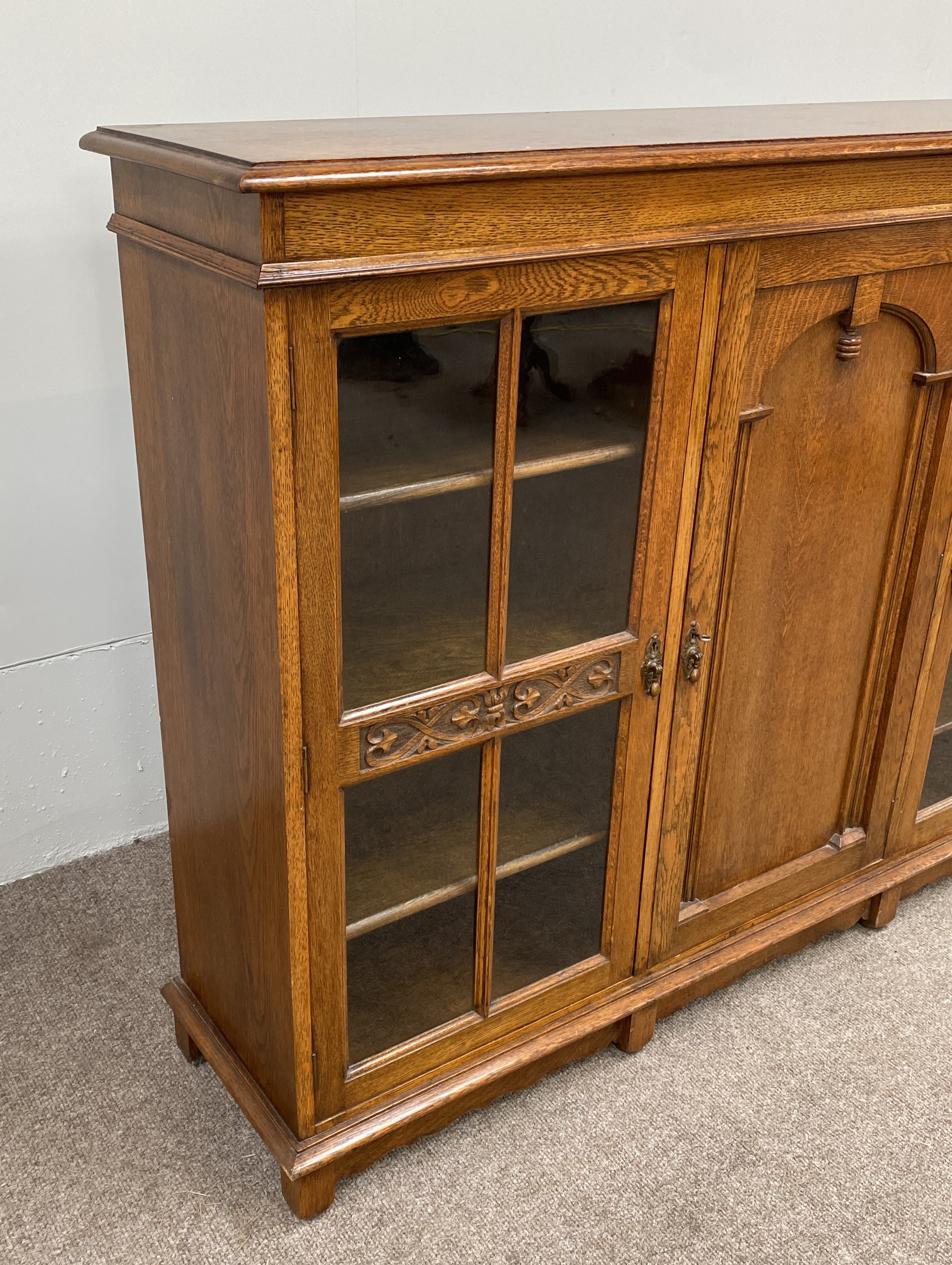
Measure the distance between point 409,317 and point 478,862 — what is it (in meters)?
0.66

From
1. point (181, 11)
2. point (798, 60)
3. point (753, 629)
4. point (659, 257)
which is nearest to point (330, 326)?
point (659, 257)

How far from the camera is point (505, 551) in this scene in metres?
1.24

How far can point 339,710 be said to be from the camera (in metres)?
1.20

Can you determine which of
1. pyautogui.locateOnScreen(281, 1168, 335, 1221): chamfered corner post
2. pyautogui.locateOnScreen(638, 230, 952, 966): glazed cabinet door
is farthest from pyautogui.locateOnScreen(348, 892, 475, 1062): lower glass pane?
pyautogui.locateOnScreen(638, 230, 952, 966): glazed cabinet door

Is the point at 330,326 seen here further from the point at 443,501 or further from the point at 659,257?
the point at 659,257

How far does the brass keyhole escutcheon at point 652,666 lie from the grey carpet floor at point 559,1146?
0.59m

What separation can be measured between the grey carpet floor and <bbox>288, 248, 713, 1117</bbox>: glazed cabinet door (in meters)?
0.16

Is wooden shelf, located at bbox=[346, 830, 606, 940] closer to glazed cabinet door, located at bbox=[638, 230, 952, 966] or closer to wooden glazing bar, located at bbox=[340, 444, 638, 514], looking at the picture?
glazed cabinet door, located at bbox=[638, 230, 952, 966]

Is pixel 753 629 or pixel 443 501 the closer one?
pixel 443 501

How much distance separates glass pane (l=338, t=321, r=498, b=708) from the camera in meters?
1.11

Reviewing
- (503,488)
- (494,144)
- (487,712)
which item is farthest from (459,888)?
(494,144)

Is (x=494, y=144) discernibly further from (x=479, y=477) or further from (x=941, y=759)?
(x=941, y=759)

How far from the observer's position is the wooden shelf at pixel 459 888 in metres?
1.36

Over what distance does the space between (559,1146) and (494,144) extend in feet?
3.99
